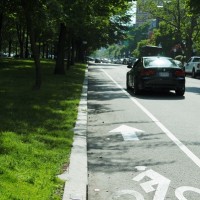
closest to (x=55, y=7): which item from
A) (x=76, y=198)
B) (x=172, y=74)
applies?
(x=172, y=74)

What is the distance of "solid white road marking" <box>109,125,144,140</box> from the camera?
872 cm

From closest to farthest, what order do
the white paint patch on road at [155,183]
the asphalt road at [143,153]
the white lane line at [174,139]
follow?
the white paint patch on road at [155,183]
the asphalt road at [143,153]
the white lane line at [174,139]

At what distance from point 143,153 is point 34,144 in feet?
5.70

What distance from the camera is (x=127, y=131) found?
933cm

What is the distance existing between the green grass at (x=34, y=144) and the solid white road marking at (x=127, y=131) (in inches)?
39.0

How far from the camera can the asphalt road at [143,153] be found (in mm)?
5414

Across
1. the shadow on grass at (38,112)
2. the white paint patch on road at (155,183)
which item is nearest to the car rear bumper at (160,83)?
the shadow on grass at (38,112)

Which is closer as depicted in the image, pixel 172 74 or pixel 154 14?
pixel 172 74

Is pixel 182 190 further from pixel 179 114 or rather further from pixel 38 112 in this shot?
pixel 179 114

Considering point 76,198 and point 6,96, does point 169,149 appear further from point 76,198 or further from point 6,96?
point 6,96

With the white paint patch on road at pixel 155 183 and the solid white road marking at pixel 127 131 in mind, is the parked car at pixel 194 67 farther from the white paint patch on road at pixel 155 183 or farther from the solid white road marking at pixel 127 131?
the white paint patch on road at pixel 155 183

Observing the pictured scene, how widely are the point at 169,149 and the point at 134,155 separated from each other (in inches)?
28.9

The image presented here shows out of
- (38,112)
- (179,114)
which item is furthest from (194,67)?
(38,112)

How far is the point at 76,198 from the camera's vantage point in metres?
4.91
